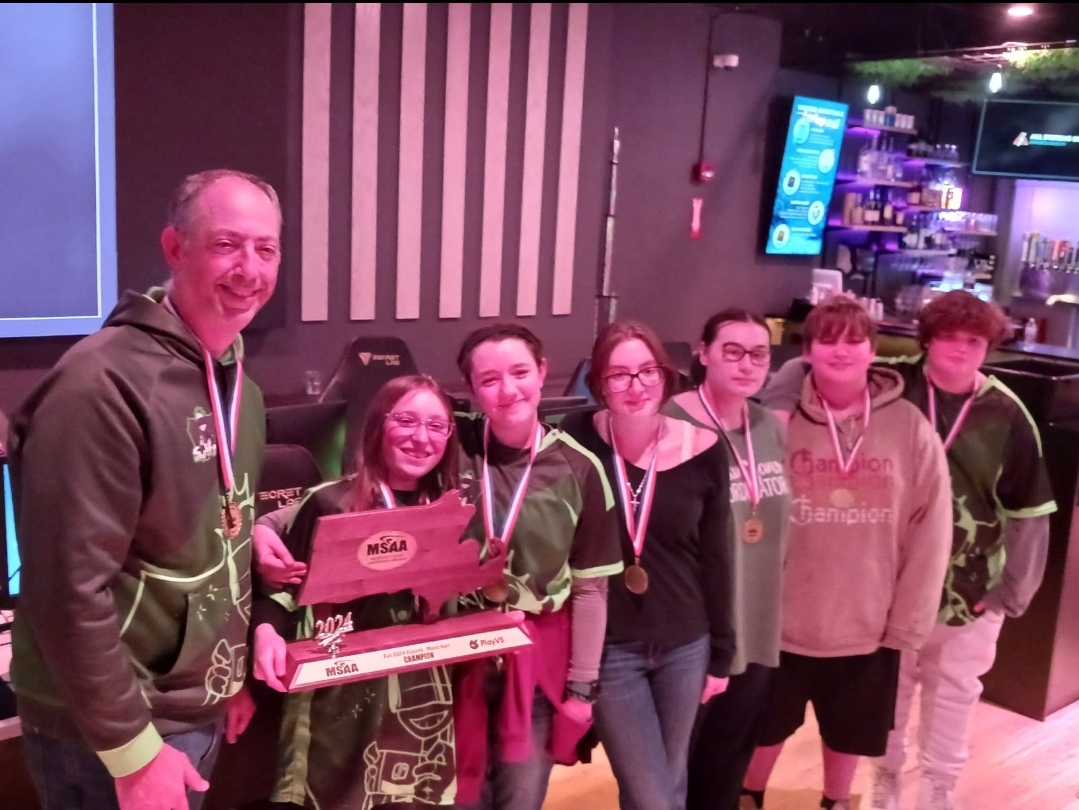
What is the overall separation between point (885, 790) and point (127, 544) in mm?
2233

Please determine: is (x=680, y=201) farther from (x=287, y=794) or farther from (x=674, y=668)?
(x=287, y=794)

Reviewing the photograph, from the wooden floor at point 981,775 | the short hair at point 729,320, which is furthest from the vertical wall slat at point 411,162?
the short hair at point 729,320

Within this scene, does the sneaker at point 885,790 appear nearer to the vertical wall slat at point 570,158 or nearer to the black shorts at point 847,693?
the black shorts at point 847,693

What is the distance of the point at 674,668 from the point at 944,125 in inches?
275

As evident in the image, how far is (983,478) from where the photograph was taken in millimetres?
2525

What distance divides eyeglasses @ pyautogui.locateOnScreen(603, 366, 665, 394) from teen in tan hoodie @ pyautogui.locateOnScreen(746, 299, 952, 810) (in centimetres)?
53

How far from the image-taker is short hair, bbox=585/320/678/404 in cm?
198

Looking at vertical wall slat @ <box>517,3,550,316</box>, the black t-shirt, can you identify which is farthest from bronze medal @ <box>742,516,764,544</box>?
vertical wall slat @ <box>517,3,550,316</box>

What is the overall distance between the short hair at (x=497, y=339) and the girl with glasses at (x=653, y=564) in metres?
0.18

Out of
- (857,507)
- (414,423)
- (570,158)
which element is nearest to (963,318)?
(857,507)

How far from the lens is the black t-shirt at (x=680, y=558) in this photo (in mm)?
2002

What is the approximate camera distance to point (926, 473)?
2.32 m

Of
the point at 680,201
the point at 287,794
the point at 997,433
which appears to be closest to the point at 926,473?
the point at 997,433

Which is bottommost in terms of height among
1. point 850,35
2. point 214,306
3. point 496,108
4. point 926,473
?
point 926,473
